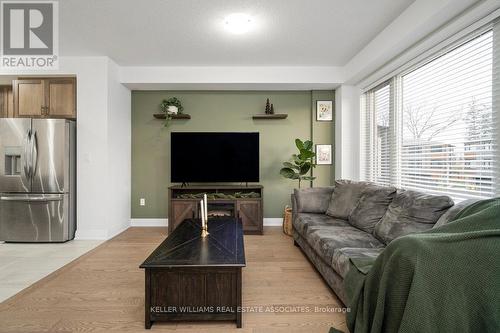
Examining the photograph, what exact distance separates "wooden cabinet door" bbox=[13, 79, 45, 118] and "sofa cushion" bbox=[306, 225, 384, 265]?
163 inches

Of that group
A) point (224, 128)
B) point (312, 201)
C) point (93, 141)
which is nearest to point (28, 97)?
point (93, 141)

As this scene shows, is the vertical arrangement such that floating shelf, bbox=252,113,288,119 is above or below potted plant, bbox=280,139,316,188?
above

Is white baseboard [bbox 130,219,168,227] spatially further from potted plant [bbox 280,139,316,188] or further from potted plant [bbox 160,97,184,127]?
potted plant [bbox 280,139,316,188]

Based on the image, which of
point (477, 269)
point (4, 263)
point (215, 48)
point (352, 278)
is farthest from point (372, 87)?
point (4, 263)

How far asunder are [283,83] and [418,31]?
1.99 m

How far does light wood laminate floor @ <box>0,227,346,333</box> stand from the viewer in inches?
70.7

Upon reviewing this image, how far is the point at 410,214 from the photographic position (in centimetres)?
210

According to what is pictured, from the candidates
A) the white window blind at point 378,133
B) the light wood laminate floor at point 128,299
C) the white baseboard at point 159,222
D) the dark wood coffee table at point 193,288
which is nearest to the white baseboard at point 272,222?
the white baseboard at point 159,222

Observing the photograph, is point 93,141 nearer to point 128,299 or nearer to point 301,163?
point 128,299

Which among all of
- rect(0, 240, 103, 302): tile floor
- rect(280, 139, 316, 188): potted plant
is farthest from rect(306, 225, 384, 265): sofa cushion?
rect(0, 240, 103, 302): tile floor

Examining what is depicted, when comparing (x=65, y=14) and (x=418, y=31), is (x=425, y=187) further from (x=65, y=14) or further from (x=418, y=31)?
(x=65, y=14)

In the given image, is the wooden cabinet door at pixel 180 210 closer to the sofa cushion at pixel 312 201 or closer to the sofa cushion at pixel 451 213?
the sofa cushion at pixel 312 201

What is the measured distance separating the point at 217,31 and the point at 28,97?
3.00 meters

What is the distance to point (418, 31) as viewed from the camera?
2.54m
